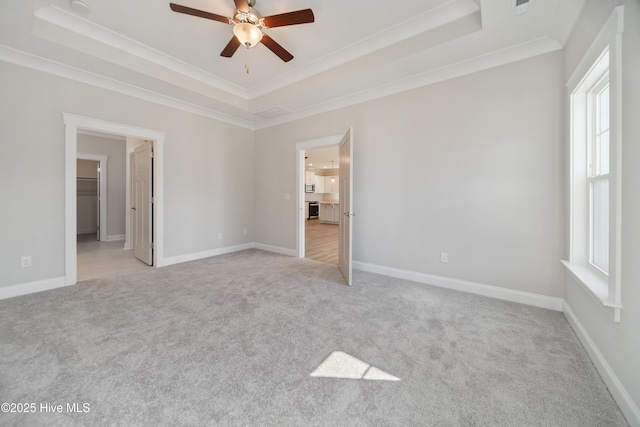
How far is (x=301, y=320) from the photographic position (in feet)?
7.68

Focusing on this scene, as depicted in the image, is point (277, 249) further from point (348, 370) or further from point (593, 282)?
point (593, 282)

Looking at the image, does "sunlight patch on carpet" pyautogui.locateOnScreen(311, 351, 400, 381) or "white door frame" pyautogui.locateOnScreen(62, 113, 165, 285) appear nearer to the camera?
"sunlight patch on carpet" pyautogui.locateOnScreen(311, 351, 400, 381)

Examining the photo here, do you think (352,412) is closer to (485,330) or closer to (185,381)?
(185,381)

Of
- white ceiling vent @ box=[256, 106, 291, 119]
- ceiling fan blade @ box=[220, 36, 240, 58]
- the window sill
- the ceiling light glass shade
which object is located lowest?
the window sill

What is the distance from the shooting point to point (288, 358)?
1.79 meters

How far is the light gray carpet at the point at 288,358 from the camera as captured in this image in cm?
134

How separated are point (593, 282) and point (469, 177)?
1.50 meters

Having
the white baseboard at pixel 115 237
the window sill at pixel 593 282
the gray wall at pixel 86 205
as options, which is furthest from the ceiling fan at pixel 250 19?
the gray wall at pixel 86 205

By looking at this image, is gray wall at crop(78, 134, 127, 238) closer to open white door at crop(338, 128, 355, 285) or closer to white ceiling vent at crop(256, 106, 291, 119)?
white ceiling vent at crop(256, 106, 291, 119)

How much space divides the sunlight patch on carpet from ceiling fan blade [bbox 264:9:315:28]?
272cm

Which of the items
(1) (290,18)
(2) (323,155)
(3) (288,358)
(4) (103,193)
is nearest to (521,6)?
(1) (290,18)

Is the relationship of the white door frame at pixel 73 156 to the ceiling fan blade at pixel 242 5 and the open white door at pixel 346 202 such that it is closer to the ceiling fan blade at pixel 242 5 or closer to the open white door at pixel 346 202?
the ceiling fan blade at pixel 242 5

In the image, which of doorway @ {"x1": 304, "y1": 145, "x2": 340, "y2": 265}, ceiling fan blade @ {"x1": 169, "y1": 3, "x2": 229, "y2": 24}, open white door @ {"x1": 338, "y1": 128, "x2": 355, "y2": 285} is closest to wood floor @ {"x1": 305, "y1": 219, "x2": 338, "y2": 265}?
open white door @ {"x1": 338, "y1": 128, "x2": 355, "y2": 285}

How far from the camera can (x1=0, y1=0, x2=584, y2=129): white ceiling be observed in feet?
7.80
